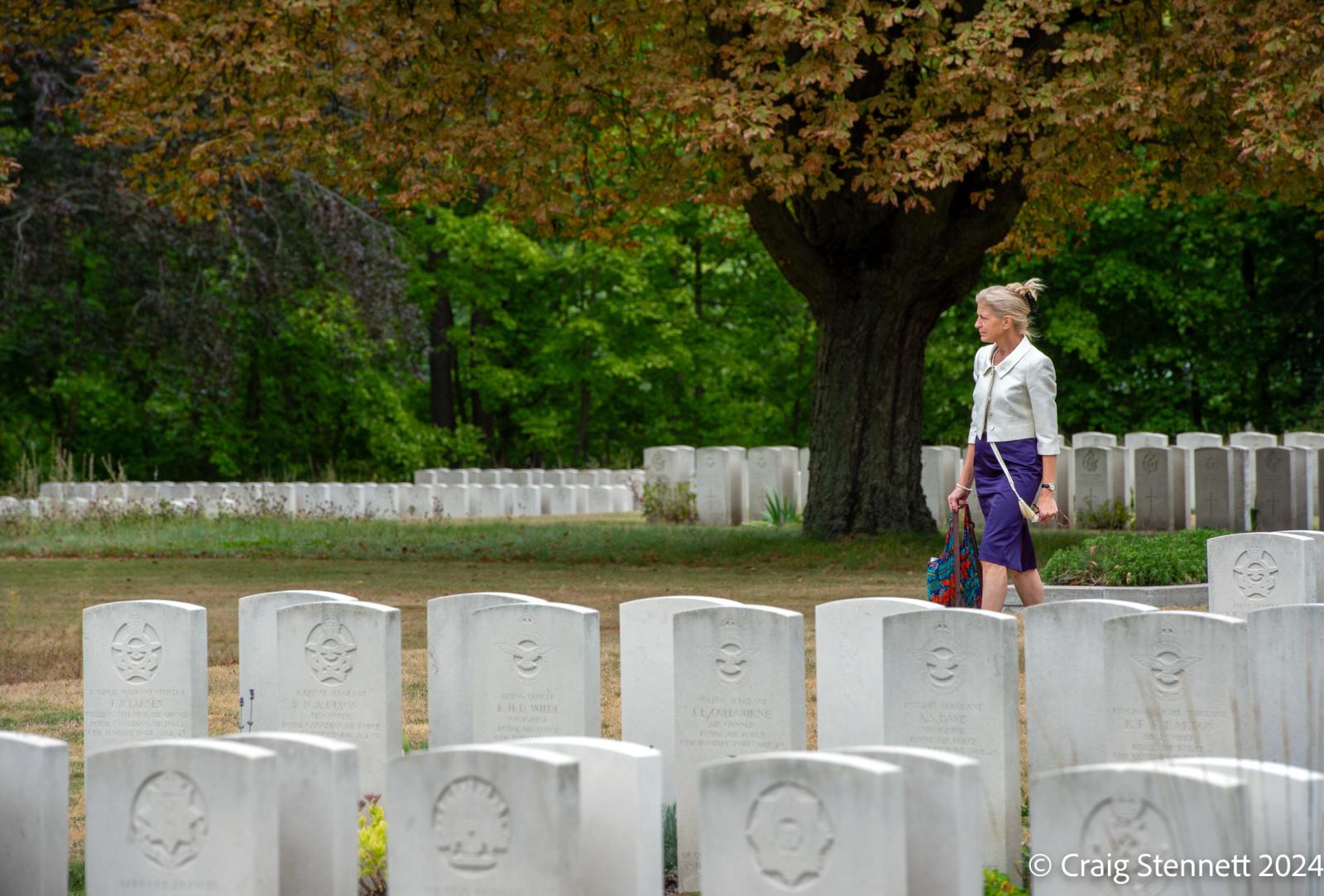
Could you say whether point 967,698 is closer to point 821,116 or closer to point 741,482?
point 821,116

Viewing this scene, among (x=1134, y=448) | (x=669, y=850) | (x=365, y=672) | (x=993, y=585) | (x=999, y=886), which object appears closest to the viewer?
(x=999, y=886)

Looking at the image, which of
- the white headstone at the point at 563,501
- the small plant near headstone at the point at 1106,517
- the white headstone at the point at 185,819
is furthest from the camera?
the white headstone at the point at 563,501

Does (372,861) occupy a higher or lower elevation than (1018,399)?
lower

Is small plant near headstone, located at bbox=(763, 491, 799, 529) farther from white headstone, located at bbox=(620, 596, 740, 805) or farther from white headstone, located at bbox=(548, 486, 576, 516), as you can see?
white headstone, located at bbox=(620, 596, 740, 805)

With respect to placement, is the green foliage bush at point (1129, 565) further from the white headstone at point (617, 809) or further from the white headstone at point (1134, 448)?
the white headstone at point (1134, 448)

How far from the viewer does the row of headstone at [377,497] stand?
79.8 feet

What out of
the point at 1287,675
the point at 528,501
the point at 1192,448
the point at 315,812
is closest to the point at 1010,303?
the point at 1287,675

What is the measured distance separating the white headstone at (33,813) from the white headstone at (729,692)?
2.15 m

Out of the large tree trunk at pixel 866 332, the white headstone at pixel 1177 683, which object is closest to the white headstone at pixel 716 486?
the large tree trunk at pixel 866 332

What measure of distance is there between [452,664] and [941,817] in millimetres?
2882

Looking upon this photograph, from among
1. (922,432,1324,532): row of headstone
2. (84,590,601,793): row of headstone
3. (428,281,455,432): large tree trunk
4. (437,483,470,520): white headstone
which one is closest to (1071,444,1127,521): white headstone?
(922,432,1324,532): row of headstone

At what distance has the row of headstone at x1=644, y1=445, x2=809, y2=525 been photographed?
23250mm

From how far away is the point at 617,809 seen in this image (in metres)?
4.52

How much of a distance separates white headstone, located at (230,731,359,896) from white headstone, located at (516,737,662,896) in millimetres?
533
